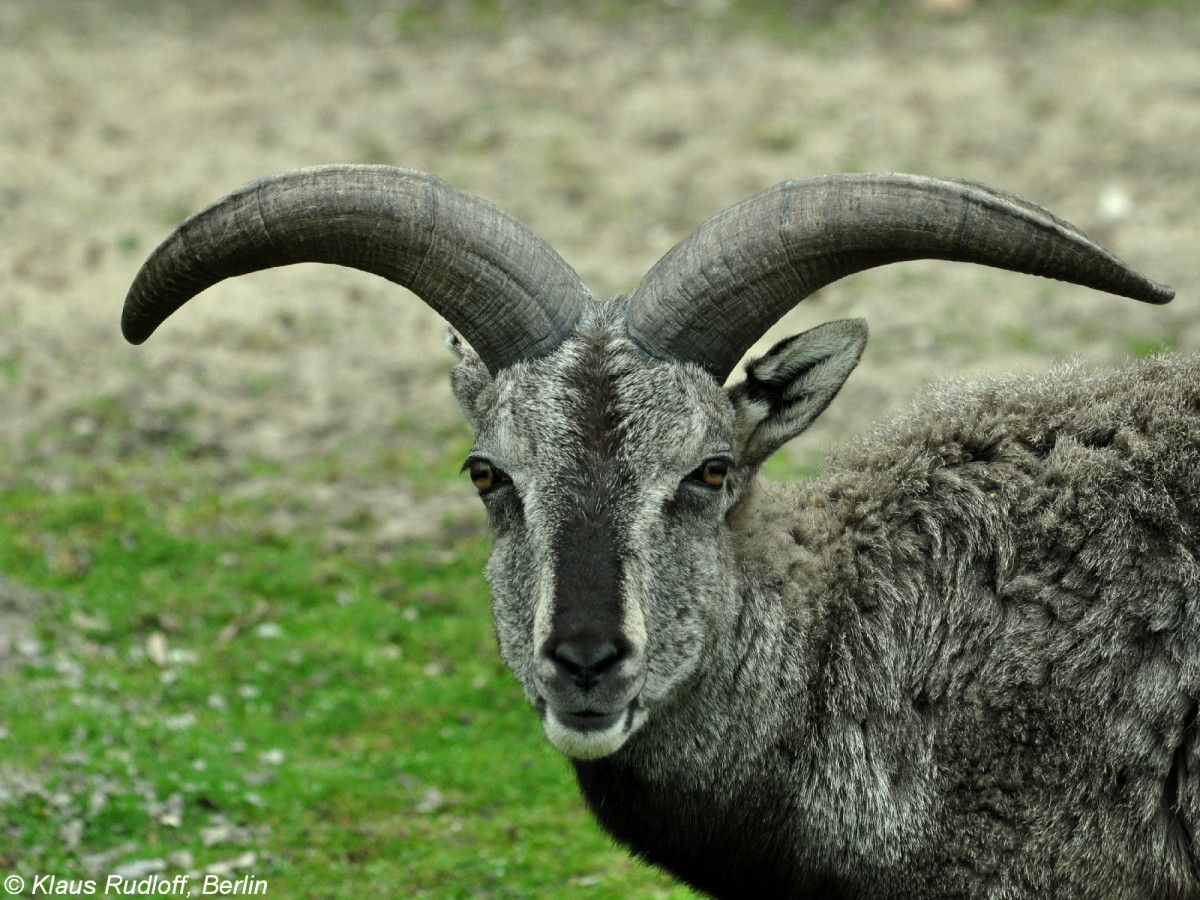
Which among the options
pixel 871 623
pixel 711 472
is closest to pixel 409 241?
pixel 711 472

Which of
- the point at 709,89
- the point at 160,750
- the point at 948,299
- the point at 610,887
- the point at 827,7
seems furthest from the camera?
the point at 827,7

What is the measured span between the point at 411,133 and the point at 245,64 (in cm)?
365

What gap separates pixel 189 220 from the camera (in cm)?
849

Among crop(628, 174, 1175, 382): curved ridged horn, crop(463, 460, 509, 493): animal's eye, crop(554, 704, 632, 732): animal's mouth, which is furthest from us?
crop(463, 460, 509, 493): animal's eye

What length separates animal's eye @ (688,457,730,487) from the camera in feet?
26.7

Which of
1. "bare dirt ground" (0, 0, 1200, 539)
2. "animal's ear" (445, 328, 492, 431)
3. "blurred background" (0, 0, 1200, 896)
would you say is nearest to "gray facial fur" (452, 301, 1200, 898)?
"animal's ear" (445, 328, 492, 431)

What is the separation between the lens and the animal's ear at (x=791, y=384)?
845cm

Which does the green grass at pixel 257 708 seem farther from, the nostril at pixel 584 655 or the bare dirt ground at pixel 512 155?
the nostril at pixel 584 655

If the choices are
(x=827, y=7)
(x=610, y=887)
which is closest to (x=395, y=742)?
(x=610, y=887)

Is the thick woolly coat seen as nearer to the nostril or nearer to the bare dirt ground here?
the nostril

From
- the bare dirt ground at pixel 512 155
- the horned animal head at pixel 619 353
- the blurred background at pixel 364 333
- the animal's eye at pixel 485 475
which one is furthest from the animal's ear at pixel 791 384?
the bare dirt ground at pixel 512 155

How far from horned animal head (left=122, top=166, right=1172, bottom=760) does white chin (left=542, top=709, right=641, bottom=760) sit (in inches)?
0.4

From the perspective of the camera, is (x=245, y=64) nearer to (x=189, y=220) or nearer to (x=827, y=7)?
(x=827, y=7)

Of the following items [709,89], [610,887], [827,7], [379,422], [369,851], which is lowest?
[610,887]
